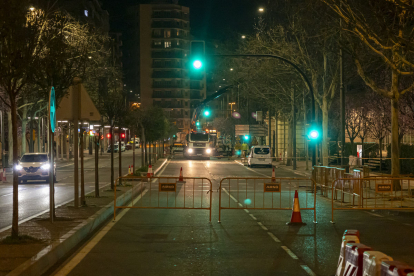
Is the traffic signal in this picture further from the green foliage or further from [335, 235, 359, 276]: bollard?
[335, 235, 359, 276]: bollard

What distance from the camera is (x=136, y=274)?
746 centimetres

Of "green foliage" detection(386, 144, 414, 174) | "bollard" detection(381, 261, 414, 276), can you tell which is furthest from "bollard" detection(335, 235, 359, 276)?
"green foliage" detection(386, 144, 414, 174)

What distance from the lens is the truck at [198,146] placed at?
196 ft

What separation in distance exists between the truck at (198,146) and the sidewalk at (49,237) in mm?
44823

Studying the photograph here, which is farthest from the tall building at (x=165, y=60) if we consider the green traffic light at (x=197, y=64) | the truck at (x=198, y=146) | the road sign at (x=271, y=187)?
the road sign at (x=271, y=187)

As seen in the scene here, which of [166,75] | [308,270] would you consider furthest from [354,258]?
[166,75]

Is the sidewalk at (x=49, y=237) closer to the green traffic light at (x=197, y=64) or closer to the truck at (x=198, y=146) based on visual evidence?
the green traffic light at (x=197, y=64)

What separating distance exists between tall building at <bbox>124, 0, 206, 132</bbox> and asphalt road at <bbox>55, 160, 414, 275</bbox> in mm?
115201

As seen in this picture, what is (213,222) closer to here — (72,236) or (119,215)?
(119,215)

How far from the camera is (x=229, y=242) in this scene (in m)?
10.1

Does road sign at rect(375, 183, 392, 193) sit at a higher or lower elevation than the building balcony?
lower

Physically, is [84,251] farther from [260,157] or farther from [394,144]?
[260,157]

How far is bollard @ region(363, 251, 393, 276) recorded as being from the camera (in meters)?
4.79

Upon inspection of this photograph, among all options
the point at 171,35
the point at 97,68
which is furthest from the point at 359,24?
the point at 171,35
